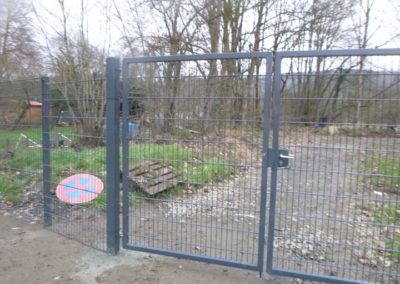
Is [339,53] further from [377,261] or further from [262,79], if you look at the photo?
[377,261]

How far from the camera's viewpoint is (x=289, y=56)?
3125mm

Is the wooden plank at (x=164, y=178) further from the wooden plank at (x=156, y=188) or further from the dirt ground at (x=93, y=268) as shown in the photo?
the dirt ground at (x=93, y=268)

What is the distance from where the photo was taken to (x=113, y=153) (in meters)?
3.80

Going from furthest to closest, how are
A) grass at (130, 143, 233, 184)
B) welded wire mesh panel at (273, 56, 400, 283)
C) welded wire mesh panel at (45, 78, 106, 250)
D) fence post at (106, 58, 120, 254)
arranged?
1. welded wire mesh panel at (45, 78, 106, 250)
2. fence post at (106, 58, 120, 254)
3. grass at (130, 143, 233, 184)
4. welded wire mesh panel at (273, 56, 400, 283)

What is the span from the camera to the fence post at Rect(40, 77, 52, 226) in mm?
4523

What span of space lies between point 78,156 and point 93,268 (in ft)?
4.84

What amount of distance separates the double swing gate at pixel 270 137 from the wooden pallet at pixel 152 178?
253mm

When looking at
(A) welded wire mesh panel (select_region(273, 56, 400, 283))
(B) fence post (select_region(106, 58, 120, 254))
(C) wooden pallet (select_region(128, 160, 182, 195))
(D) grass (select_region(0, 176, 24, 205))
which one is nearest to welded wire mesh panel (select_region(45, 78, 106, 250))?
(B) fence post (select_region(106, 58, 120, 254))

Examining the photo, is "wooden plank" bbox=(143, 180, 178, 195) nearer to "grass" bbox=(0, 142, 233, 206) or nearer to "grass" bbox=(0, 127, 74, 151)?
"grass" bbox=(0, 142, 233, 206)

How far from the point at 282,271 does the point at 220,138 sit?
1.33 m

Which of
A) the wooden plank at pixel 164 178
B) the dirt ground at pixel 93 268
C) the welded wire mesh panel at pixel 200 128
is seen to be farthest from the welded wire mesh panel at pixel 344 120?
the wooden plank at pixel 164 178

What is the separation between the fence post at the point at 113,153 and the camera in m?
3.73

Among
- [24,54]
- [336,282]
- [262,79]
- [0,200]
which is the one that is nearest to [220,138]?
[262,79]

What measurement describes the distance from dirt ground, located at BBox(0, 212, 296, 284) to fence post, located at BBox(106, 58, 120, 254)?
239 mm
